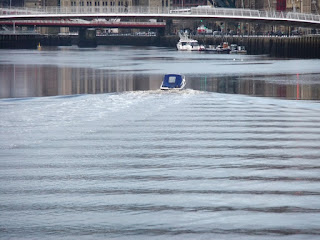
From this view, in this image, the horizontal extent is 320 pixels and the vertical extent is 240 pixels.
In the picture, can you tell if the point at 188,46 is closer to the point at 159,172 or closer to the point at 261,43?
the point at 261,43

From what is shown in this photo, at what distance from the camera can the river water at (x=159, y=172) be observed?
31.5 ft

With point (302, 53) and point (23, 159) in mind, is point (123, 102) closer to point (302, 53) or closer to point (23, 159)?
point (23, 159)

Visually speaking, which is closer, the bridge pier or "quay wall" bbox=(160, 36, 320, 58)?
"quay wall" bbox=(160, 36, 320, 58)

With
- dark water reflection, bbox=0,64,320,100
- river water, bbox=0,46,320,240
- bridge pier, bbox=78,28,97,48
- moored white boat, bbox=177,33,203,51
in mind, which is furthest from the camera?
bridge pier, bbox=78,28,97,48

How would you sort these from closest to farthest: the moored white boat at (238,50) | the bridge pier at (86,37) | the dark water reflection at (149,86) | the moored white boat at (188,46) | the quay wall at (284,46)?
the dark water reflection at (149,86) < the quay wall at (284,46) < the moored white boat at (238,50) < the moored white boat at (188,46) < the bridge pier at (86,37)

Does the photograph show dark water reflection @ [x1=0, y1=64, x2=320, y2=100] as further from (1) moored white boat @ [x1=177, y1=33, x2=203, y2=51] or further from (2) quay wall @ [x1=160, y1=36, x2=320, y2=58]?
(1) moored white boat @ [x1=177, y1=33, x2=203, y2=51]

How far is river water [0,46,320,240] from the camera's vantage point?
31.5 feet

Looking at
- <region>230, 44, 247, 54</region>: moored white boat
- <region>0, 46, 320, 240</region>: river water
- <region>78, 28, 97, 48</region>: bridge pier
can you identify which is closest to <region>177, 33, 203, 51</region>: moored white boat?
<region>230, 44, 247, 54</region>: moored white boat

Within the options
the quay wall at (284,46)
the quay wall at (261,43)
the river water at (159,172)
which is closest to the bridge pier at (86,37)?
the quay wall at (261,43)

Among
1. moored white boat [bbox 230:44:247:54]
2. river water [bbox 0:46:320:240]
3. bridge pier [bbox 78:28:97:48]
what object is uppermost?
bridge pier [bbox 78:28:97:48]

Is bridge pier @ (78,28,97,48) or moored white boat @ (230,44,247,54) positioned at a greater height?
bridge pier @ (78,28,97,48)

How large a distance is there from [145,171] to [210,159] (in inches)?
66.4

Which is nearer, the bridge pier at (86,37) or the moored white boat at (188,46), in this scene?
the moored white boat at (188,46)

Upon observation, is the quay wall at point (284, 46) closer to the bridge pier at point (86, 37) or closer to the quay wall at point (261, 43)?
the quay wall at point (261, 43)
